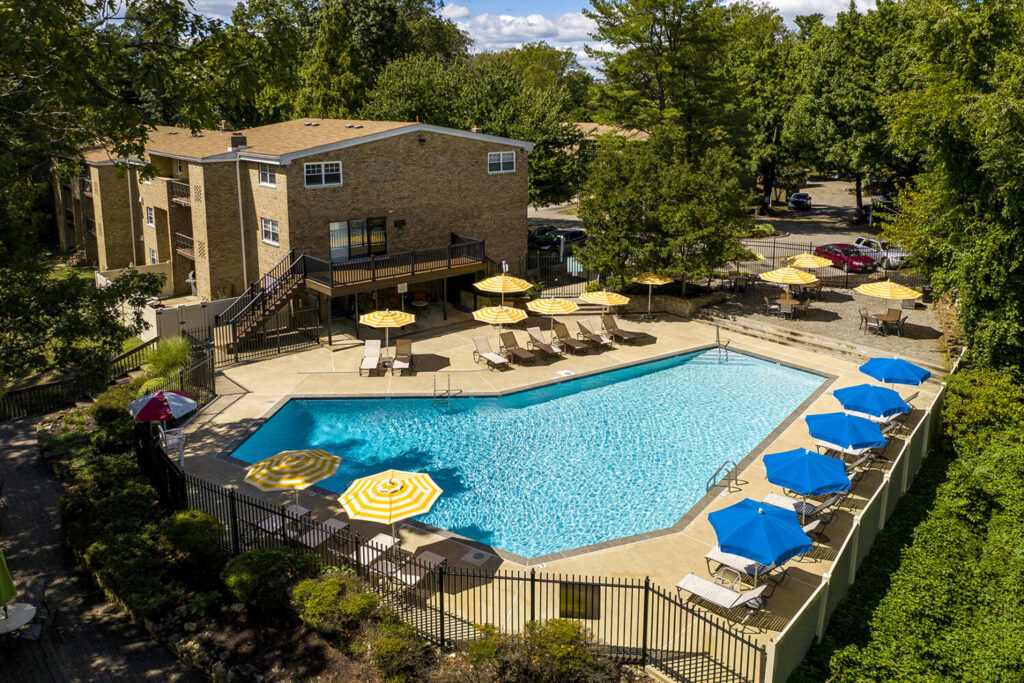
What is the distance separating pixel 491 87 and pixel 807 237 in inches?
912

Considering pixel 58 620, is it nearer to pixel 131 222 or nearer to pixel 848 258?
pixel 131 222

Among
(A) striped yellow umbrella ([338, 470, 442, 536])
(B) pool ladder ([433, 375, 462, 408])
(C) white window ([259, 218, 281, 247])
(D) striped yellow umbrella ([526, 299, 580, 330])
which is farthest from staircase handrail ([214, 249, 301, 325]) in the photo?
(A) striped yellow umbrella ([338, 470, 442, 536])

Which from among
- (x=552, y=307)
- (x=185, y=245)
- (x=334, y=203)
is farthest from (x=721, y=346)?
(x=185, y=245)

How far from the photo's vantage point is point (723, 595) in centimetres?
1413

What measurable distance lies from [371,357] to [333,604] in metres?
15.0

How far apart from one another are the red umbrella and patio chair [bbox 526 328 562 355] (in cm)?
1262

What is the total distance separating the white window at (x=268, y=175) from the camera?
31.7 metres

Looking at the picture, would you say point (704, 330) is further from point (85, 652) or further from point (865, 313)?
point (85, 652)

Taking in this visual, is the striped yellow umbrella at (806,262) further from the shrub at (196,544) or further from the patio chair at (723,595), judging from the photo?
the shrub at (196,544)

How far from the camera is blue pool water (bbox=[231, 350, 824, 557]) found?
1886 centimetres

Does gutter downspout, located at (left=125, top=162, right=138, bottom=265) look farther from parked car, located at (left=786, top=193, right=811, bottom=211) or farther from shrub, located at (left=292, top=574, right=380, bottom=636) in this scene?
parked car, located at (left=786, top=193, right=811, bottom=211)

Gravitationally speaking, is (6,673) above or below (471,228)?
below

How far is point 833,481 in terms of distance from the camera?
677 inches

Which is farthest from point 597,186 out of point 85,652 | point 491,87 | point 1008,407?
point 85,652
